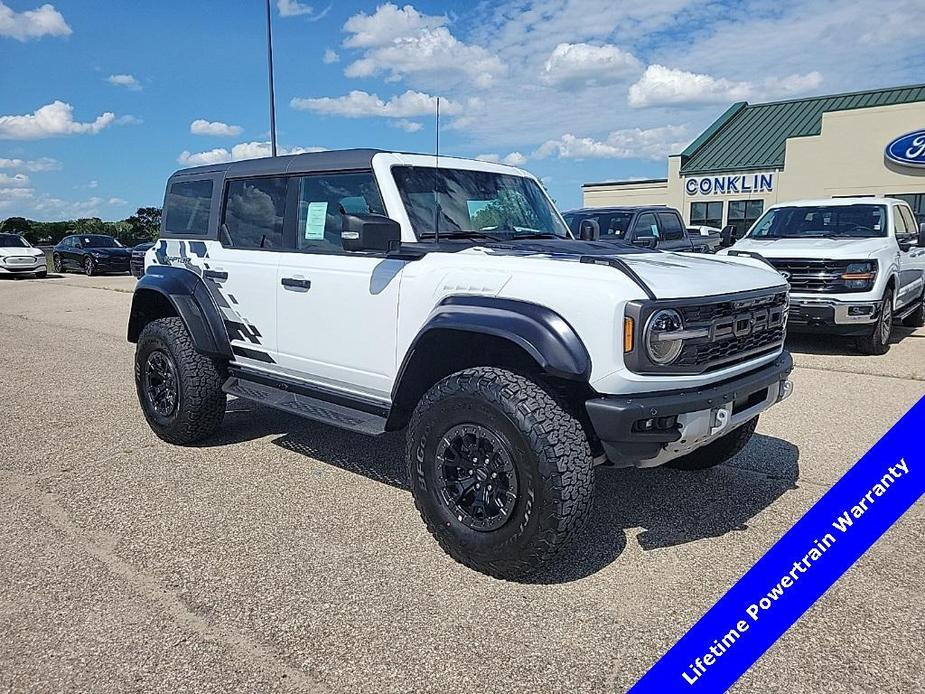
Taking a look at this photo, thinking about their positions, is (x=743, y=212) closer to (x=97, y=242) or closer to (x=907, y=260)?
(x=907, y=260)

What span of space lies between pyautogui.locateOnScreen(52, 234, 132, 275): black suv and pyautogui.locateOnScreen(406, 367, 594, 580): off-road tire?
24.7 m

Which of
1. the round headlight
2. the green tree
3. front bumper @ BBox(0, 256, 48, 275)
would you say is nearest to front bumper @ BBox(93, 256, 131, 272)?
front bumper @ BBox(0, 256, 48, 275)

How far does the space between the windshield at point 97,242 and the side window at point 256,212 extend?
24.0m

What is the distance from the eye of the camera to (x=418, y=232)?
13.6 ft

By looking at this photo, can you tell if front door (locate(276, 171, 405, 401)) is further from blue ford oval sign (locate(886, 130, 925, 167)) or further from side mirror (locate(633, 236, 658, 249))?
blue ford oval sign (locate(886, 130, 925, 167))

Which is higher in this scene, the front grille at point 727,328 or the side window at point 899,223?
the side window at point 899,223

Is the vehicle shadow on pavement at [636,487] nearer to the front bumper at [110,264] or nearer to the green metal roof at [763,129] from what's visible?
the front bumper at [110,264]

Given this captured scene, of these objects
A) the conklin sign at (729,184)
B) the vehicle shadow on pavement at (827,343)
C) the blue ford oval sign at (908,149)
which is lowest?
the vehicle shadow on pavement at (827,343)

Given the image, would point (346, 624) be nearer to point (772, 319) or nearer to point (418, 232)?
point (418, 232)

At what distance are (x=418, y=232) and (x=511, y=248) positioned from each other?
0.53 meters

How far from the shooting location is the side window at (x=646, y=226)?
11898mm

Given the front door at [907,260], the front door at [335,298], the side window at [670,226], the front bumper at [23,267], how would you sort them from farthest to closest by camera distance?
the front bumper at [23,267] → the side window at [670,226] → the front door at [907,260] → the front door at [335,298]

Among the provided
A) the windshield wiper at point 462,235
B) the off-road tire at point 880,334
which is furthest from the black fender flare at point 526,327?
the off-road tire at point 880,334

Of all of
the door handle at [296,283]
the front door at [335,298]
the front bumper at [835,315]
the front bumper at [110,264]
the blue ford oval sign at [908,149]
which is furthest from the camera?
the front bumper at [110,264]
